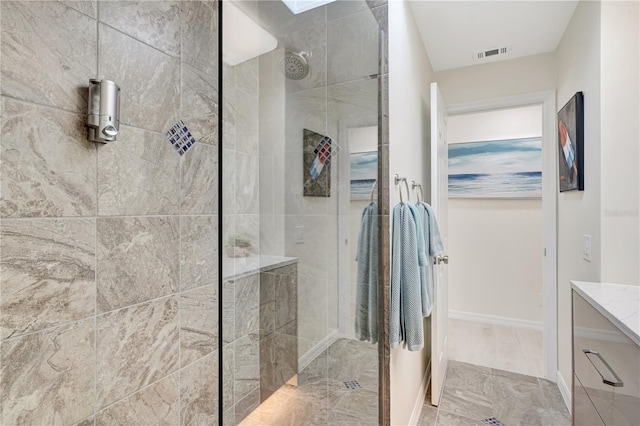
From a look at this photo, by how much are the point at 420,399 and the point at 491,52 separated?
258cm

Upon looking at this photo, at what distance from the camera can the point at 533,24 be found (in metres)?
2.24

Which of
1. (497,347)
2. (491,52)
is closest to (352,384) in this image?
(497,347)

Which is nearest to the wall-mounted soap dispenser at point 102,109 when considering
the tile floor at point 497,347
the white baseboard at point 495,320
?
the tile floor at point 497,347

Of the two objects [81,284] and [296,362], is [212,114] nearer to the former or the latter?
[81,284]

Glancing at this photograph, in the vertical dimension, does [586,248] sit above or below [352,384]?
above

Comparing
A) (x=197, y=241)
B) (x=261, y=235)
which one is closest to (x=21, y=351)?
(x=197, y=241)

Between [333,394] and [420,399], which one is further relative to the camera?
[420,399]

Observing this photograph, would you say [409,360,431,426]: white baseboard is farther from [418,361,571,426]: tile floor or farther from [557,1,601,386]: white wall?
[557,1,601,386]: white wall

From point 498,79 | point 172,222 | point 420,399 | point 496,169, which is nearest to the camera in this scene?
point 172,222

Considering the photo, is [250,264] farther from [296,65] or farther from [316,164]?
[296,65]

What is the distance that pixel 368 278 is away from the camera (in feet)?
5.09

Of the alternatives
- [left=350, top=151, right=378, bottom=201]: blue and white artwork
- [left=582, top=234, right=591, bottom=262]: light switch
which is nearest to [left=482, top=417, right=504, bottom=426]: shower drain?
[left=582, top=234, right=591, bottom=262]: light switch

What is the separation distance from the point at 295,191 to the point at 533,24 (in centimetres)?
211

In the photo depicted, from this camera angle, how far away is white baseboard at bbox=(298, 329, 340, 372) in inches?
54.0
